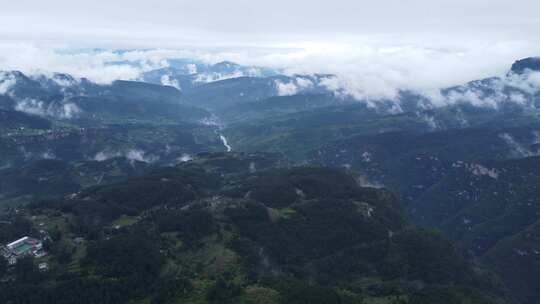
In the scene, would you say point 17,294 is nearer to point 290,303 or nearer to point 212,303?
point 212,303

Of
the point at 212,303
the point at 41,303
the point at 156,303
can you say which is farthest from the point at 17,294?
the point at 212,303

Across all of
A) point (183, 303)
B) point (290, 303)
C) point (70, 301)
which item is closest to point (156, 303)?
point (183, 303)

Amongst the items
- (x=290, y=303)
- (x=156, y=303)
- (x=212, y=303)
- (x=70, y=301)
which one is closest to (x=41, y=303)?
(x=70, y=301)

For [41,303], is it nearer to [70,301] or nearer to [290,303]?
[70,301]

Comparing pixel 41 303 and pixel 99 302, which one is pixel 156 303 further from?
pixel 41 303

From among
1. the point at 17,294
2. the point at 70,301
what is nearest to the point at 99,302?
the point at 70,301

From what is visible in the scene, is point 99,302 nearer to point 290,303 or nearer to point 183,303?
point 183,303
